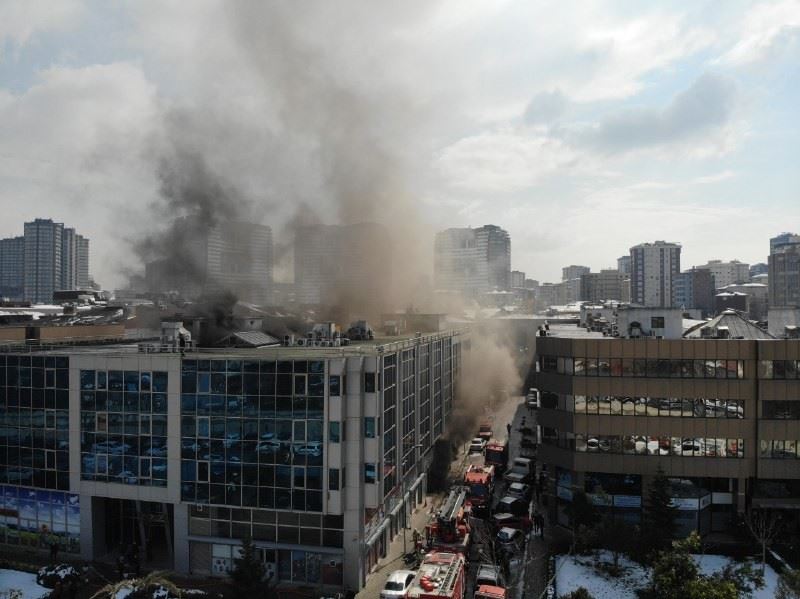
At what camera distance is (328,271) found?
8019 cm

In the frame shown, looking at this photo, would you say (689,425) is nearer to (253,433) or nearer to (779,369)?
(779,369)

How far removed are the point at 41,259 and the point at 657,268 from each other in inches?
6518

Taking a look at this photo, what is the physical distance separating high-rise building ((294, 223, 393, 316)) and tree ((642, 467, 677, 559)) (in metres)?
38.8

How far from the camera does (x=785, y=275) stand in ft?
425

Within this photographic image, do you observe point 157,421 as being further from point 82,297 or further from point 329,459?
point 82,297

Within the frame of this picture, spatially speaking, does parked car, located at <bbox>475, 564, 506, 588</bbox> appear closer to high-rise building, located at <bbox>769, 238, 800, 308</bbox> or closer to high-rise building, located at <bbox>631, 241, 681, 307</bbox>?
high-rise building, located at <bbox>769, 238, 800, 308</bbox>

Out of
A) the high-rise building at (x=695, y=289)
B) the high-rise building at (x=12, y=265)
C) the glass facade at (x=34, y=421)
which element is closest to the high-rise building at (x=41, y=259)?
the high-rise building at (x=12, y=265)

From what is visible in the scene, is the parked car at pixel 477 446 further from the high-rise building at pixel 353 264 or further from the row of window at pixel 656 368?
the high-rise building at pixel 353 264

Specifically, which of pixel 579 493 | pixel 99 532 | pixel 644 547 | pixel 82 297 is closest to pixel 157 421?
pixel 99 532

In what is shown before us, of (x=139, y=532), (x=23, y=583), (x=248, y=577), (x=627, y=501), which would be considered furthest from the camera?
(x=627, y=501)

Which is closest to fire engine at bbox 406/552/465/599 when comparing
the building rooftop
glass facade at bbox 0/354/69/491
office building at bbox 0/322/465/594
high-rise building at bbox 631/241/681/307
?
office building at bbox 0/322/465/594

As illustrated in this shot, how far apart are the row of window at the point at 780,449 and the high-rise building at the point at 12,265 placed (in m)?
182

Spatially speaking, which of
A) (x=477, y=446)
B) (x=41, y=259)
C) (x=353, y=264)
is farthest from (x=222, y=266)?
(x=41, y=259)

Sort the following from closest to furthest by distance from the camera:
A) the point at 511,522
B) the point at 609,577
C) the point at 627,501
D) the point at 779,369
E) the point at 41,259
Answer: the point at 609,577 → the point at 779,369 → the point at 627,501 → the point at 511,522 → the point at 41,259
